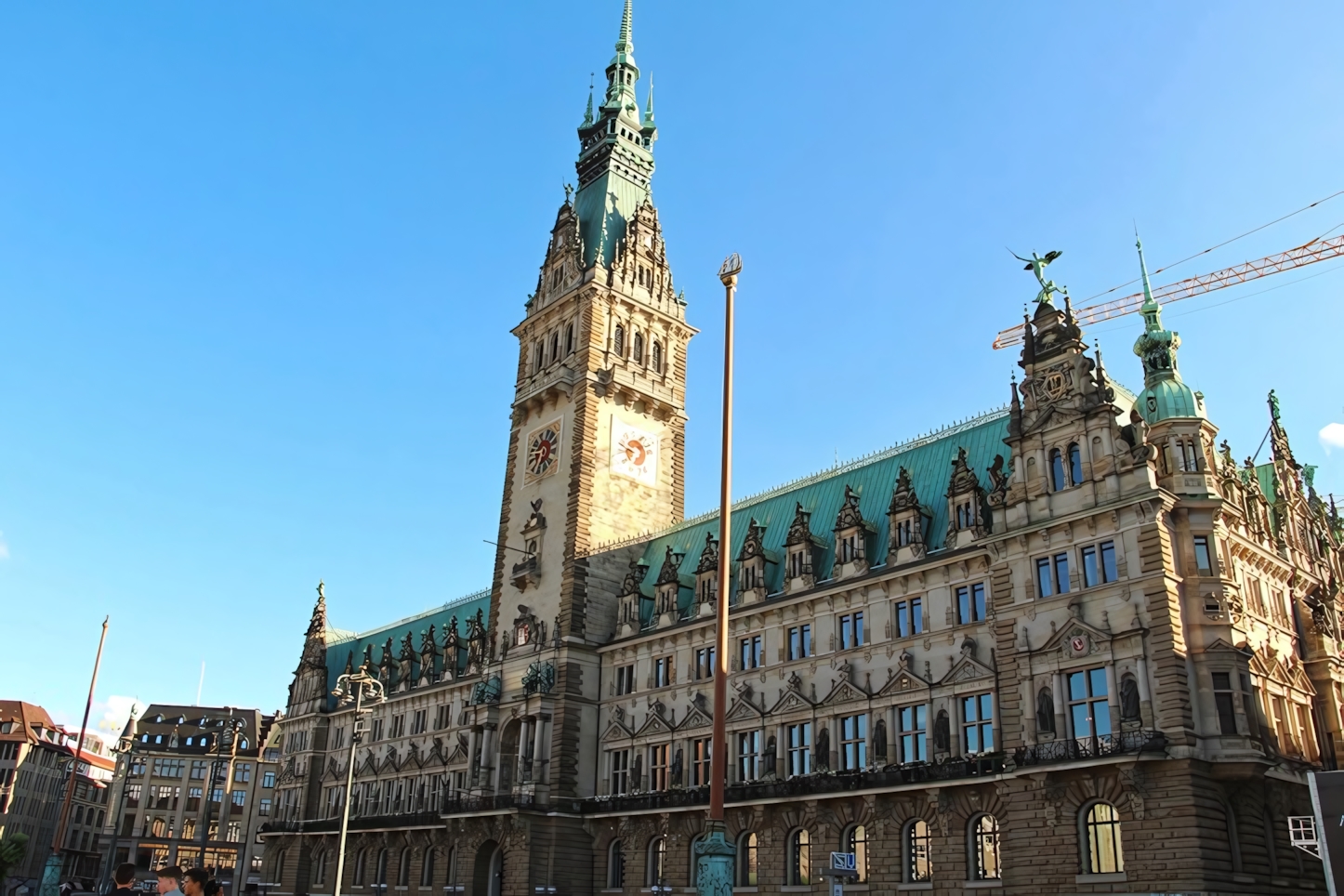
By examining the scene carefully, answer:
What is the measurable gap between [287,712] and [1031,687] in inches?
3405

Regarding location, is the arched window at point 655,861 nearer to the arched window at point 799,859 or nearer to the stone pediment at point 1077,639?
the arched window at point 799,859

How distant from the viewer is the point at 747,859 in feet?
191

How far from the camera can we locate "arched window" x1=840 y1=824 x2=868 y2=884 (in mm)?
52094

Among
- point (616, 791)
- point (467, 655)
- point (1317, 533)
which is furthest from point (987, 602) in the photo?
point (467, 655)

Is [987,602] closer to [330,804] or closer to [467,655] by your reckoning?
[467,655]

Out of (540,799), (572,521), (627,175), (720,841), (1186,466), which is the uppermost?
(627,175)

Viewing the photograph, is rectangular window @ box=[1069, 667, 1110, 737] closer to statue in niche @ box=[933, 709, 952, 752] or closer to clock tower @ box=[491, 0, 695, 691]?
statue in niche @ box=[933, 709, 952, 752]

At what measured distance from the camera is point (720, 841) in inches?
971

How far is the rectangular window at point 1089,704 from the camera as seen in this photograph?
4444cm

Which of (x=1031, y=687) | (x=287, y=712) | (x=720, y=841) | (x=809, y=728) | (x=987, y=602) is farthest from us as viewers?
(x=287, y=712)

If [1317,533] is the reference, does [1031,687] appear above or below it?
below

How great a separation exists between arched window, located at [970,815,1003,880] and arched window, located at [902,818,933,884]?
6.77ft

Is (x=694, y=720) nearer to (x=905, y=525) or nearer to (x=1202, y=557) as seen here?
(x=905, y=525)

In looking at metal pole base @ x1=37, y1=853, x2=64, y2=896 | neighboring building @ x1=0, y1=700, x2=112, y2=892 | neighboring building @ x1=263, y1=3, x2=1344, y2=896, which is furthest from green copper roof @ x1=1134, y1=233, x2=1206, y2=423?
neighboring building @ x1=0, y1=700, x2=112, y2=892
